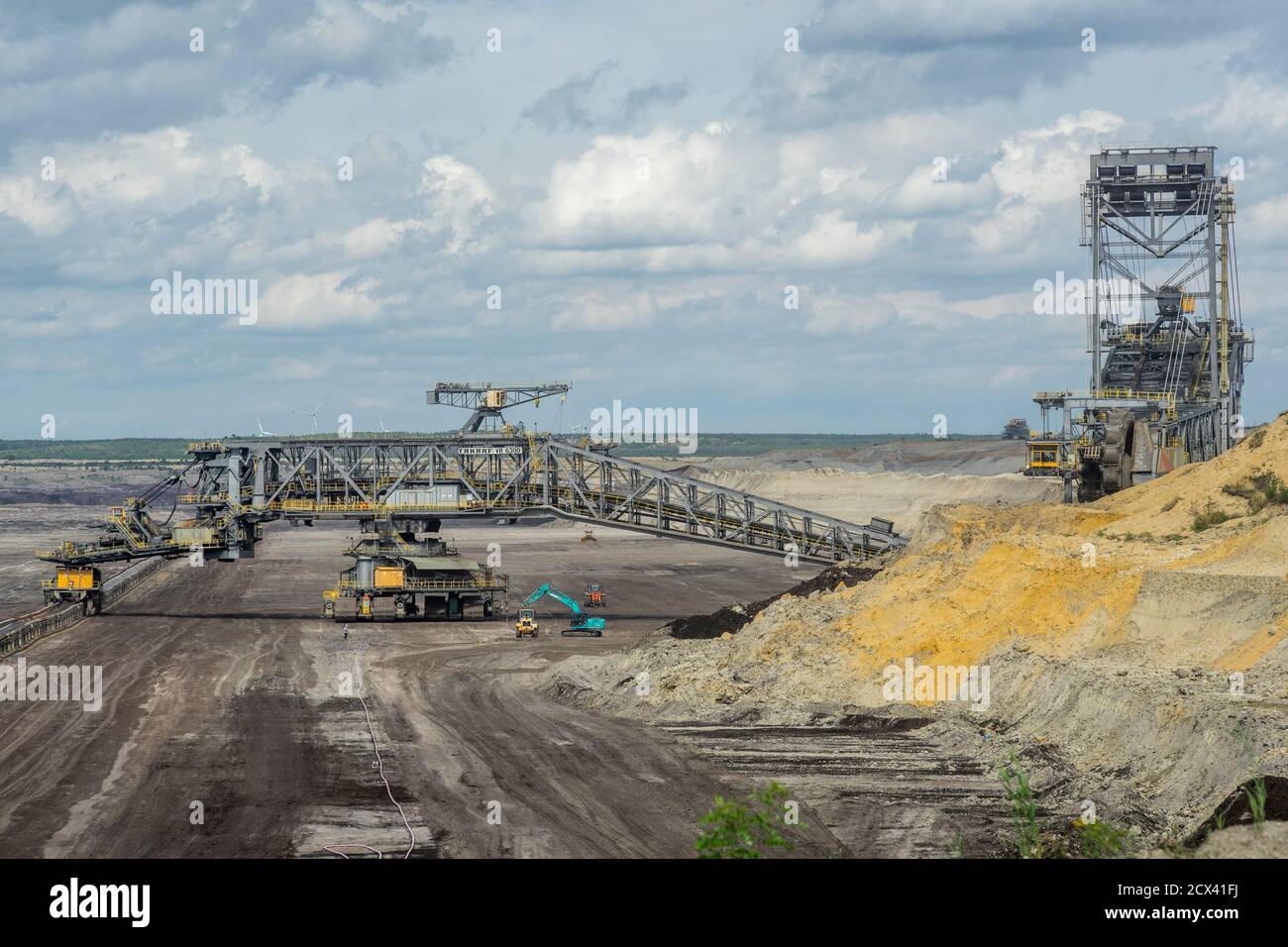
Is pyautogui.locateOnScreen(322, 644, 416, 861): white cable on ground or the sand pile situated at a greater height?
the sand pile

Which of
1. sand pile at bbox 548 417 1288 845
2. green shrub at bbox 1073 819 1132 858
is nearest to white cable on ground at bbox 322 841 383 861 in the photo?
green shrub at bbox 1073 819 1132 858

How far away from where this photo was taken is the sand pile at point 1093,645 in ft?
112

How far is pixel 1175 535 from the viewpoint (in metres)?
56.6

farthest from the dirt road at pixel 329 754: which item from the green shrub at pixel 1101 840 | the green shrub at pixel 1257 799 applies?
the green shrub at pixel 1257 799

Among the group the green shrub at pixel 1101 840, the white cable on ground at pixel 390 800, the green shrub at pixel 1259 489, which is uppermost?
the green shrub at pixel 1259 489

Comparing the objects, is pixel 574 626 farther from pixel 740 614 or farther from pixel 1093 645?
pixel 1093 645

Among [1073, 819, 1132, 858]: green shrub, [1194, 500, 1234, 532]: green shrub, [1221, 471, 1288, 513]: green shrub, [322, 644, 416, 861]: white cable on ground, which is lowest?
[322, 644, 416, 861]: white cable on ground

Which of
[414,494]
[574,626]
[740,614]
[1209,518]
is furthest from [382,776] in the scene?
[414,494]

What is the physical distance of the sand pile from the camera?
112ft

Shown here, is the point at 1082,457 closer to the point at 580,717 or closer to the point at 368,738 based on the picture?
the point at 580,717

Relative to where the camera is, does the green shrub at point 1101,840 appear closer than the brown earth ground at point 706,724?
Yes

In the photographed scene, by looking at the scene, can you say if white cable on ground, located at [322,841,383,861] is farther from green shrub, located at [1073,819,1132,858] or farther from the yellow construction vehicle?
the yellow construction vehicle

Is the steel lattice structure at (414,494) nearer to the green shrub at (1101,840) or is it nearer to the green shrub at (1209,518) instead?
the green shrub at (1209,518)
